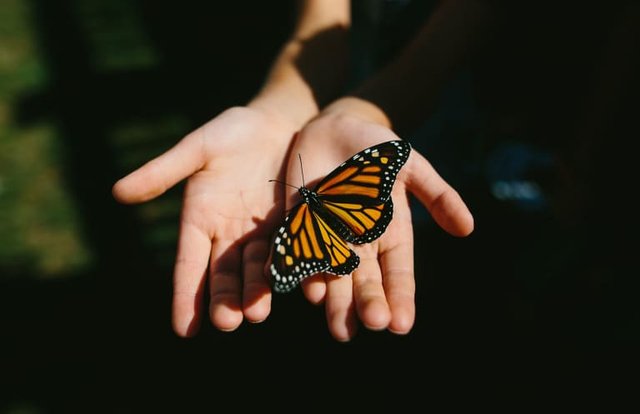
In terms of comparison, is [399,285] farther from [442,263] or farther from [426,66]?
[442,263]

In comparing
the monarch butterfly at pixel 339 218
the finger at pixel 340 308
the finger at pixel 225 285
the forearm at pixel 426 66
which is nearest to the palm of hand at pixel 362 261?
the finger at pixel 340 308

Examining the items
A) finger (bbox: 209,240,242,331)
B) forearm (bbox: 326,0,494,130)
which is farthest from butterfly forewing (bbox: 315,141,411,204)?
forearm (bbox: 326,0,494,130)

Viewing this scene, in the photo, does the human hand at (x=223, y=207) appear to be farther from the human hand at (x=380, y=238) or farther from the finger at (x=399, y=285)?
the finger at (x=399, y=285)

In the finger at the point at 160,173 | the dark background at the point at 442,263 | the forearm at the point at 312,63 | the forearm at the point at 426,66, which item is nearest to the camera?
the finger at the point at 160,173

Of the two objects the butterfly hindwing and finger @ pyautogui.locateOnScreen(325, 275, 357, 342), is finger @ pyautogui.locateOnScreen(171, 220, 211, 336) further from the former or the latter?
finger @ pyautogui.locateOnScreen(325, 275, 357, 342)

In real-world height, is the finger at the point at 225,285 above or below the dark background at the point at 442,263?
above

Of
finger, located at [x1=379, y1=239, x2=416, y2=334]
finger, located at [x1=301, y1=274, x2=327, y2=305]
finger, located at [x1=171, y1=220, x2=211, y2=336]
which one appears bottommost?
finger, located at [x1=379, y1=239, x2=416, y2=334]

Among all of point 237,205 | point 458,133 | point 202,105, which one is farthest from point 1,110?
point 458,133
